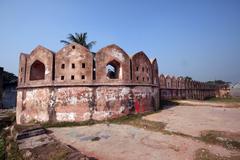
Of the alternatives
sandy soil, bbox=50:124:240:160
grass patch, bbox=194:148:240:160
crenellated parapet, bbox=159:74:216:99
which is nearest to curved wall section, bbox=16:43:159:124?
sandy soil, bbox=50:124:240:160

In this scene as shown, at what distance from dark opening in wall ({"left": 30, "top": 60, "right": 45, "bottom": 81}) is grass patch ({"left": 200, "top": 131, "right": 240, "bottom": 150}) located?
11.7m

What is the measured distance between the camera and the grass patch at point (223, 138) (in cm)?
589

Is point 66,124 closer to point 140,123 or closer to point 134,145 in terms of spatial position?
point 140,123

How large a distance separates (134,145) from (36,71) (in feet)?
33.9

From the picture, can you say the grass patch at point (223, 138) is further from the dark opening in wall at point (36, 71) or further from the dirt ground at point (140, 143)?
the dark opening in wall at point (36, 71)

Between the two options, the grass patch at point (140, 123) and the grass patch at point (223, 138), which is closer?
the grass patch at point (223, 138)

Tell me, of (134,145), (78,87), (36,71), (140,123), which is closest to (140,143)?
(134,145)

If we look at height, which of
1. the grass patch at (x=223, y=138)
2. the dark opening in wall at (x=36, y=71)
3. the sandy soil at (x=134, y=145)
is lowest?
the sandy soil at (x=134, y=145)

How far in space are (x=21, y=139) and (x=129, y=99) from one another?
673cm

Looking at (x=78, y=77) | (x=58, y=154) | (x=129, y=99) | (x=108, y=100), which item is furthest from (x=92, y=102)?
(x=58, y=154)

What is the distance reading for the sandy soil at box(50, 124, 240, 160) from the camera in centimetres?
516

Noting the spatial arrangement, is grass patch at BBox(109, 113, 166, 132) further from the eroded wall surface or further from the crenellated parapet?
the crenellated parapet

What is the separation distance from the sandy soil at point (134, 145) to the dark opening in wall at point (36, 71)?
6.27 metres

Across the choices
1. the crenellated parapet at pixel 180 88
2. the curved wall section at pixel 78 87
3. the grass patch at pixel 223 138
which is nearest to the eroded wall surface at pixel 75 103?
the curved wall section at pixel 78 87
